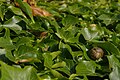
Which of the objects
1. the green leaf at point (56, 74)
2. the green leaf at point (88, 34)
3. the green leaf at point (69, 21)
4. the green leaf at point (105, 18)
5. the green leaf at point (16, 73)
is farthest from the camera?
the green leaf at point (105, 18)

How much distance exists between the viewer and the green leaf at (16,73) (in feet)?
3.20

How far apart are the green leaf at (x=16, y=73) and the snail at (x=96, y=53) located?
396 millimetres

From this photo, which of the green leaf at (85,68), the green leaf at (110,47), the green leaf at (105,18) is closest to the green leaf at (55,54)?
the green leaf at (85,68)

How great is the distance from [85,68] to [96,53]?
17 centimetres

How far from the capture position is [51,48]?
1359mm

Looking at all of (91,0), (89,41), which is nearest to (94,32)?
(89,41)

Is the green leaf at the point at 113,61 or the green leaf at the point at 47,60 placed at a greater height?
the green leaf at the point at 47,60

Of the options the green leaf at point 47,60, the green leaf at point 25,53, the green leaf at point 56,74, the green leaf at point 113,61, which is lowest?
the green leaf at point 113,61

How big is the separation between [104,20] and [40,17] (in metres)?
0.44

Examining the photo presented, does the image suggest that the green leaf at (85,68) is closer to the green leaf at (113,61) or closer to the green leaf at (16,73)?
the green leaf at (113,61)

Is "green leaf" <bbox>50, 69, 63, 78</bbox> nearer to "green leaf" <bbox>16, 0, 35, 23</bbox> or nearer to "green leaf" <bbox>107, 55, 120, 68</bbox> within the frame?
"green leaf" <bbox>107, 55, 120, 68</bbox>

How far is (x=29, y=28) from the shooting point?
4.97 feet

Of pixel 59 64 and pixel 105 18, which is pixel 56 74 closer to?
pixel 59 64

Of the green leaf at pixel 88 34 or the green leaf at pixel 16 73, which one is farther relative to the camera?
the green leaf at pixel 88 34
